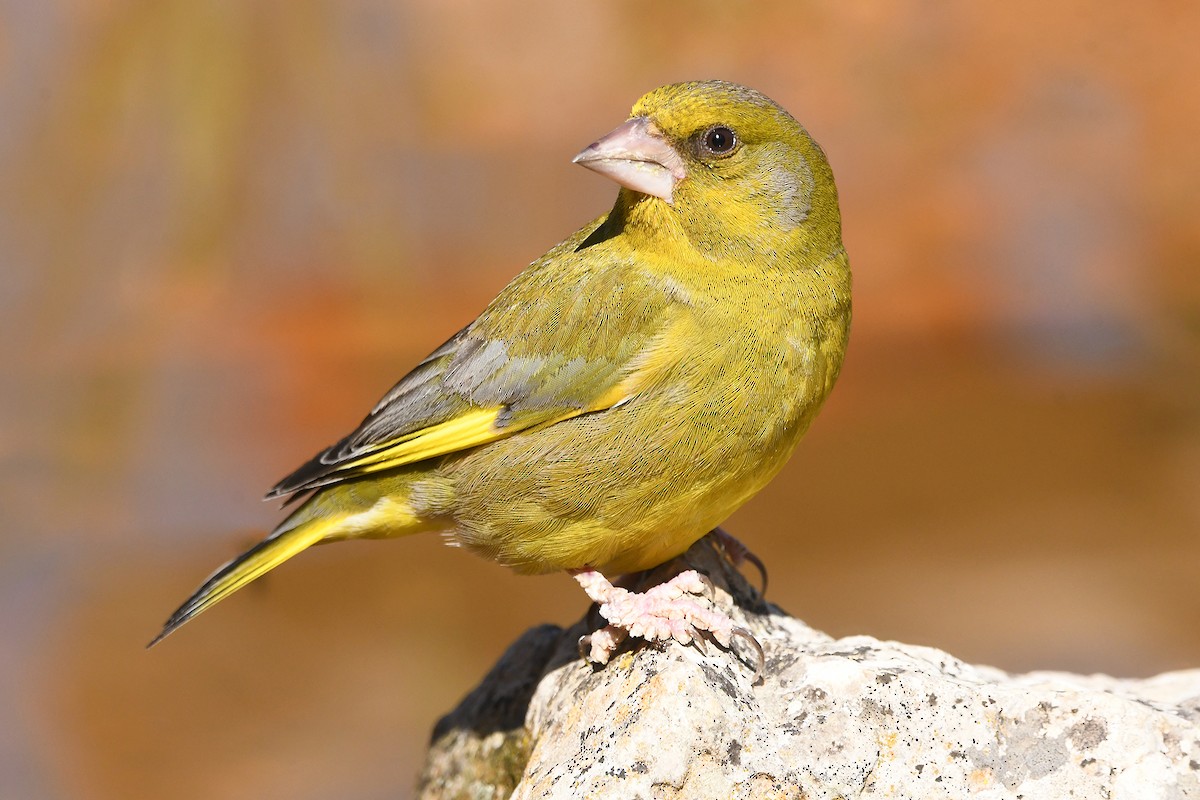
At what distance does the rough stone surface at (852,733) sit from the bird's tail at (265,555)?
2.67 feet

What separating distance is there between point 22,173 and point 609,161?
4810mm

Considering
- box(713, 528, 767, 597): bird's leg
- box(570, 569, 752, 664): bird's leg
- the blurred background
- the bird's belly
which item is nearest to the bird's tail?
the bird's belly

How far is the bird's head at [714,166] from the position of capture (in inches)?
120

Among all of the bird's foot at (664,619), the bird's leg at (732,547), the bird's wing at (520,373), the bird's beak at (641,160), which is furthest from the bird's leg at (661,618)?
the bird's beak at (641,160)

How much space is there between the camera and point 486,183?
23.6 feet

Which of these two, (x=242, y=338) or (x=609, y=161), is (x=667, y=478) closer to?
(x=609, y=161)

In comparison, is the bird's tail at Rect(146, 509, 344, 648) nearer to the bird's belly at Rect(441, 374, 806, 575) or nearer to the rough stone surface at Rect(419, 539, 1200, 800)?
the bird's belly at Rect(441, 374, 806, 575)

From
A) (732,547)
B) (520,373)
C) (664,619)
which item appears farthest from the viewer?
(732,547)

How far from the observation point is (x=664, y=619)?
295 cm

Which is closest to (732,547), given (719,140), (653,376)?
(653,376)

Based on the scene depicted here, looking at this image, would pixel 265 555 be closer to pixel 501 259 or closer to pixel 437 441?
pixel 437 441

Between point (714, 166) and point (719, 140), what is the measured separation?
6cm

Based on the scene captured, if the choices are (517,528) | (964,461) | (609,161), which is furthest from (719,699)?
(964,461)

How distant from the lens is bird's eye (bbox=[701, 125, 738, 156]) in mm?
3076
